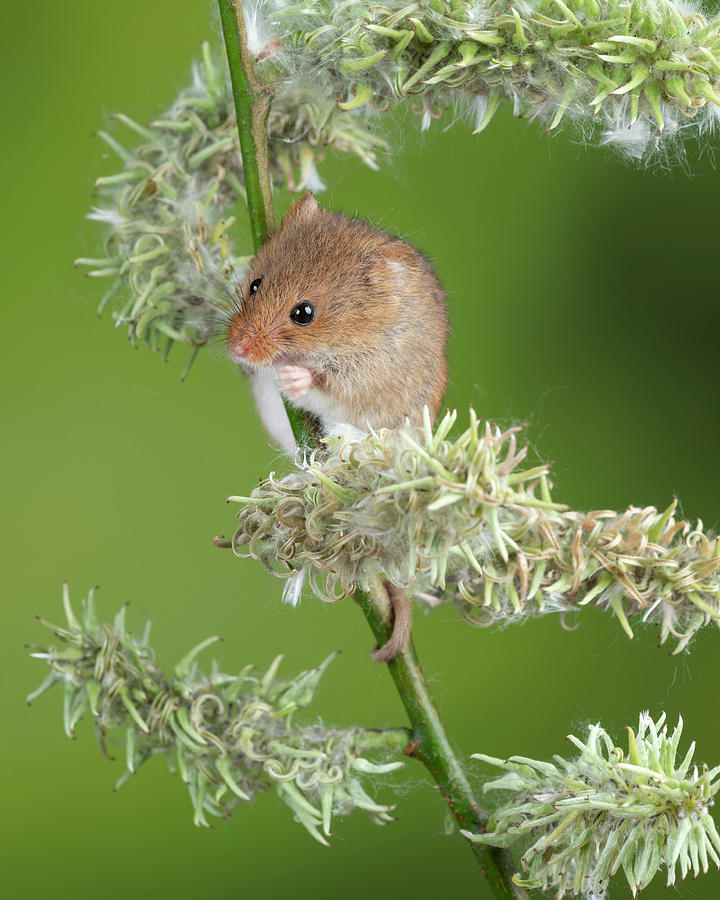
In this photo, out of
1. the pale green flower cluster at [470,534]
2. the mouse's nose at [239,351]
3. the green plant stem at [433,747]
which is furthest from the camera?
the mouse's nose at [239,351]

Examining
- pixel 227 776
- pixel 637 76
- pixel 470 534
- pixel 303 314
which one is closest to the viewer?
pixel 470 534

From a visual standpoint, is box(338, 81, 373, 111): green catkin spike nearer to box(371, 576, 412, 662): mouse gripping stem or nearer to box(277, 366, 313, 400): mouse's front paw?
box(277, 366, 313, 400): mouse's front paw

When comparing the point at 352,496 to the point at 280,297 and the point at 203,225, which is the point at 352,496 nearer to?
the point at 280,297

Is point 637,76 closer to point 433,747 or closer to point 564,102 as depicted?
point 564,102

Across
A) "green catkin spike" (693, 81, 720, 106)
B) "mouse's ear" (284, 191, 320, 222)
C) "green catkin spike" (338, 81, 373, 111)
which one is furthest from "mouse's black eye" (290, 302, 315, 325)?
"green catkin spike" (693, 81, 720, 106)

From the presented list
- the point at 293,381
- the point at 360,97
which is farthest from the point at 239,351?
the point at 360,97

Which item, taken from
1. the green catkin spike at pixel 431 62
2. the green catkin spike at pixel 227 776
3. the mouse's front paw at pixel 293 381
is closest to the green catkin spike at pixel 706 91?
the green catkin spike at pixel 431 62

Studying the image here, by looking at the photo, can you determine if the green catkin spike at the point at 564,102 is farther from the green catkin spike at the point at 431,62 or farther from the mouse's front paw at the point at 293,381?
the mouse's front paw at the point at 293,381
